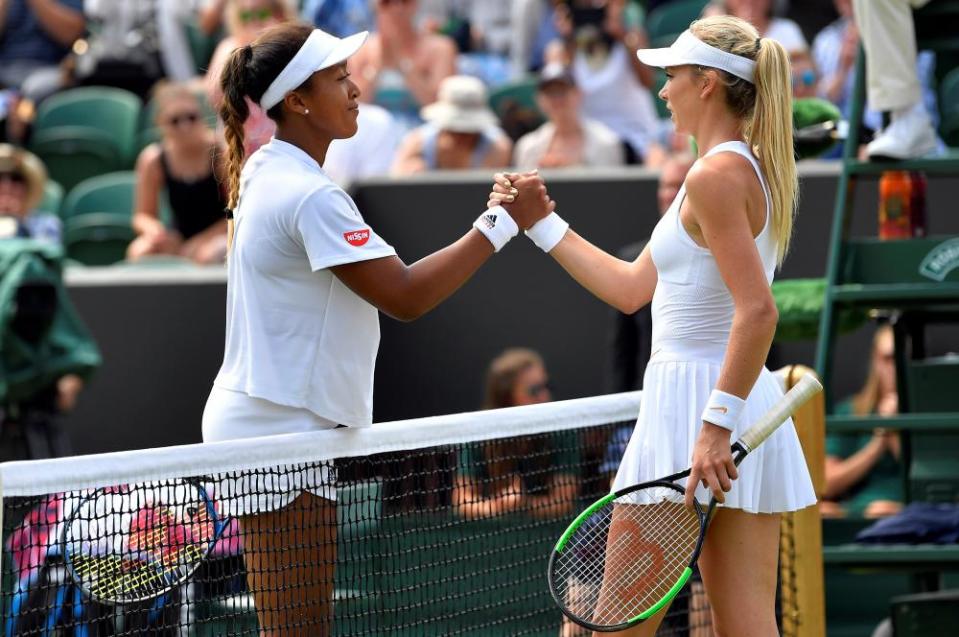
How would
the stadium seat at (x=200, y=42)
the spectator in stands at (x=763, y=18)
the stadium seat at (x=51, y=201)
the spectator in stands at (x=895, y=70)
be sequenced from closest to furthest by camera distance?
the spectator in stands at (x=895, y=70)
the spectator in stands at (x=763, y=18)
the stadium seat at (x=51, y=201)
the stadium seat at (x=200, y=42)

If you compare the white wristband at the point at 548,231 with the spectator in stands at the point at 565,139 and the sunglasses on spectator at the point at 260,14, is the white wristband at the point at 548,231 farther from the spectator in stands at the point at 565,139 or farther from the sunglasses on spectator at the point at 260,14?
the sunglasses on spectator at the point at 260,14

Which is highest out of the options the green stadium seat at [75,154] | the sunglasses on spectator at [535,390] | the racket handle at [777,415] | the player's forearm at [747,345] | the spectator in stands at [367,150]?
the green stadium seat at [75,154]

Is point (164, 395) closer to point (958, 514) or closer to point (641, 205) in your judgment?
point (641, 205)

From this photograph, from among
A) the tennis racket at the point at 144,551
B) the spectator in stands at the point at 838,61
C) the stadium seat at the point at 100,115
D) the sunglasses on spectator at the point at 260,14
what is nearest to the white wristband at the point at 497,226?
the tennis racket at the point at 144,551

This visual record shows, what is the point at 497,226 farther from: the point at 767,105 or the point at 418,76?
the point at 418,76

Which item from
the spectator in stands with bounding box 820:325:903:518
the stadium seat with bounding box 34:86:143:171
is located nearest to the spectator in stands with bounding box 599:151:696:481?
the spectator in stands with bounding box 820:325:903:518

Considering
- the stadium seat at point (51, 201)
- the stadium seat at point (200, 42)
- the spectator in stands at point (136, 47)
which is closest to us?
the stadium seat at point (51, 201)

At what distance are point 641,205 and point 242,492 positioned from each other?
4.60 m

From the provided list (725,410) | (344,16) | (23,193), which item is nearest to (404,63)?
(344,16)

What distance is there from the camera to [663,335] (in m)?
3.56

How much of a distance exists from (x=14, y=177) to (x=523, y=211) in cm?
536

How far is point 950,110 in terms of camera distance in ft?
26.6

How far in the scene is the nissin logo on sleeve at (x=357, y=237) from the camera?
335cm

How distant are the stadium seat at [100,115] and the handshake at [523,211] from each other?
22.1 feet
